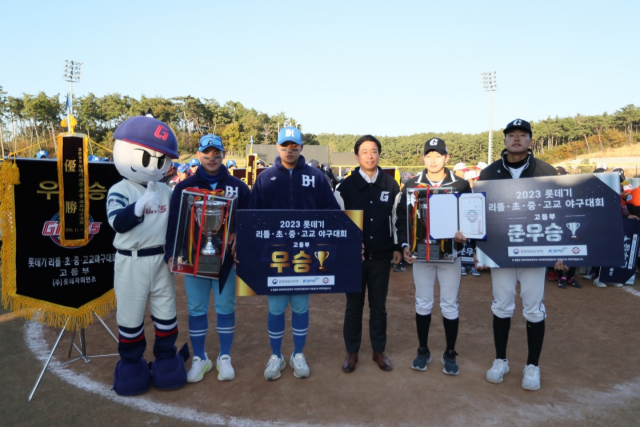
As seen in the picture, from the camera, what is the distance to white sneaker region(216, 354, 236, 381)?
3.88 m

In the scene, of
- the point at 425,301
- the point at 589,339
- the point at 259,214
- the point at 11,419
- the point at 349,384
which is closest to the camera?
the point at 11,419

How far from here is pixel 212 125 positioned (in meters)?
61.7

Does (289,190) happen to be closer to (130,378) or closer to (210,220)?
(210,220)

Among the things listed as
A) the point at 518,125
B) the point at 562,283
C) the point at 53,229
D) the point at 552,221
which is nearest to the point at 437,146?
the point at 518,125

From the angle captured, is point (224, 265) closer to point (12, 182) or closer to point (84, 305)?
point (84, 305)

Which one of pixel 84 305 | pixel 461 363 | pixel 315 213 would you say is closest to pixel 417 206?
pixel 315 213

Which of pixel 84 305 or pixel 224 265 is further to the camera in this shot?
pixel 84 305

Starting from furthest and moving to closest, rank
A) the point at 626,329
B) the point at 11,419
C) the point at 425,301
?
the point at 626,329 < the point at 425,301 < the point at 11,419

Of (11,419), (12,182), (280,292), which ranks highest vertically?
(12,182)

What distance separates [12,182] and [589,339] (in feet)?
21.4

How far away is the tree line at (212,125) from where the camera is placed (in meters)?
48.9

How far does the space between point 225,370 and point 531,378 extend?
2.80 m

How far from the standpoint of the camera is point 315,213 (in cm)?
368

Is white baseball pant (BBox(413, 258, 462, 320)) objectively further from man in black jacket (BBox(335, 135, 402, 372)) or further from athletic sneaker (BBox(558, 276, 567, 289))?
athletic sneaker (BBox(558, 276, 567, 289))
